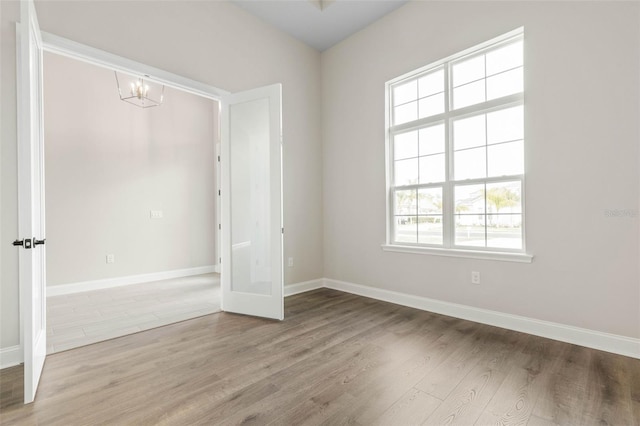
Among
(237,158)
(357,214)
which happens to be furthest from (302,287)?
(237,158)

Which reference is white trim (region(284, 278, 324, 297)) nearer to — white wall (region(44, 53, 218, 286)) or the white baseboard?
the white baseboard

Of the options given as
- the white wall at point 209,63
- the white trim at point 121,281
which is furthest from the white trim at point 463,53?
the white trim at point 121,281

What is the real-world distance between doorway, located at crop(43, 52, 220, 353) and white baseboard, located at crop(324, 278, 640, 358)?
2153 mm

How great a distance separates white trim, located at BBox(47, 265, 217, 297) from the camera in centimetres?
413

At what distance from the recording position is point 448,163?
318 cm

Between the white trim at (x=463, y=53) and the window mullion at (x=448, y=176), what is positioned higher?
the white trim at (x=463, y=53)

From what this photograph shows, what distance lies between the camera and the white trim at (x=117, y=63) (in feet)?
7.81

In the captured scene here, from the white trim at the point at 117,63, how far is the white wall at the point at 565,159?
91.2 inches

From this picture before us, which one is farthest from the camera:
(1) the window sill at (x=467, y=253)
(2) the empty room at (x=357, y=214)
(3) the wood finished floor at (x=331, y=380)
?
(1) the window sill at (x=467, y=253)

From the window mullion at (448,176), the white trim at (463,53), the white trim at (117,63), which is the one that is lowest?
the window mullion at (448,176)

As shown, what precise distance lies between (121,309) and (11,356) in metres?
1.33

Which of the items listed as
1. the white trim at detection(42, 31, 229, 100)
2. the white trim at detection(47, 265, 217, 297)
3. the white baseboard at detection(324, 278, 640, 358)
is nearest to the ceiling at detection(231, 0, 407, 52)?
the white trim at detection(42, 31, 229, 100)

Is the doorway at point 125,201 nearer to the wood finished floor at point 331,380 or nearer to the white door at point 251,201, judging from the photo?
the white door at point 251,201

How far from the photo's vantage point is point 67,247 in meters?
4.24
